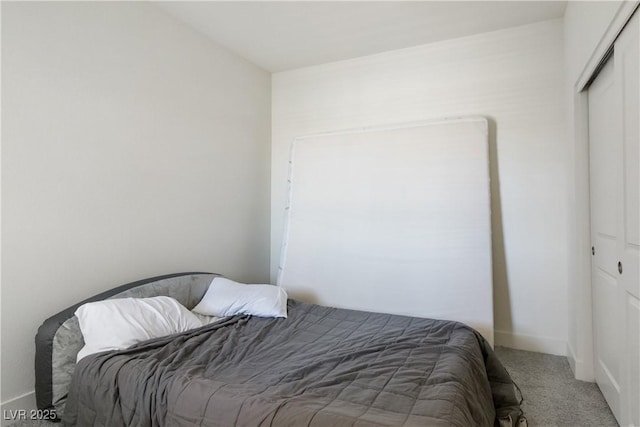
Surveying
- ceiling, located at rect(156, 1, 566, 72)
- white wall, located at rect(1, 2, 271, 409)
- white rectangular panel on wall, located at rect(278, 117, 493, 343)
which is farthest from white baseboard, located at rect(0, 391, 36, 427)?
ceiling, located at rect(156, 1, 566, 72)

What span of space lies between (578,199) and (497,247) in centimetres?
75

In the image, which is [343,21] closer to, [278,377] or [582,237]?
[582,237]

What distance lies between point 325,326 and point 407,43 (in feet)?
8.54

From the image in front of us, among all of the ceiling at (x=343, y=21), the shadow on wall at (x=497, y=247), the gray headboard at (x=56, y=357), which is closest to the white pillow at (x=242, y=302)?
the gray headboard at (x=56, y=357)

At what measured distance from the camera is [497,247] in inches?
120

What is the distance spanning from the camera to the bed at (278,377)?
52.6 inches


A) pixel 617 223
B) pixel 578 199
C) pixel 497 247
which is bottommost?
pixel 497 247

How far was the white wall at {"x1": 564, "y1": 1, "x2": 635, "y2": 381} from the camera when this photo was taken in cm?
234

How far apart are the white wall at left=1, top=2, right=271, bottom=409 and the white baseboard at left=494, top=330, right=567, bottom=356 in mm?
2436

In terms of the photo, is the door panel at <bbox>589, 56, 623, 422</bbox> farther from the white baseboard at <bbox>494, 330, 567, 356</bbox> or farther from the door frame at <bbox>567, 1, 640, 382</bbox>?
the white baseboard at <bbox>494, 330, 567, 356</bbox>

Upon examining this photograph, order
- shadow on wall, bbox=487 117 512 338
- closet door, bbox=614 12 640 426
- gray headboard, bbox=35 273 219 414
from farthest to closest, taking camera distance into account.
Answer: shadow on wall, bbox=487 117 512 338 → gray headboard, bbox=35 273 219 414 → closet door, bbox=614 12 640 426

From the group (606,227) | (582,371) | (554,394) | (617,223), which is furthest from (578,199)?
(554,394)

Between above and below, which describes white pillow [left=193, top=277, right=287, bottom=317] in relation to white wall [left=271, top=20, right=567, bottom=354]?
below

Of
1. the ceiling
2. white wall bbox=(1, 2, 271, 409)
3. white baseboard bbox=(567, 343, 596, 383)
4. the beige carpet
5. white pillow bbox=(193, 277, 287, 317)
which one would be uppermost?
the ceiling
